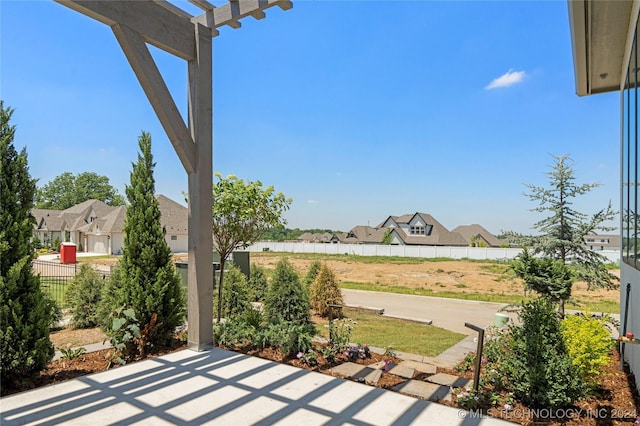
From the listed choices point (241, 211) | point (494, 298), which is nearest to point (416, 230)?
point (494, 298)

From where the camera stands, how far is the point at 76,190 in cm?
4772

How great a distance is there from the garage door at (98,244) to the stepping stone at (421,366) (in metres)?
32.3

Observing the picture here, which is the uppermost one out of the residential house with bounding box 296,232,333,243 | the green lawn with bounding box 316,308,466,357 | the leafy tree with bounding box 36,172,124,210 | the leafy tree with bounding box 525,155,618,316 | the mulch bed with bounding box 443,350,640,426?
the leafy tree with bounding box 36,172,124,210

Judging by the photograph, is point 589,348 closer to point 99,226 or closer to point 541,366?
point 541,366

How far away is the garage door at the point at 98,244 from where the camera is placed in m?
30.3

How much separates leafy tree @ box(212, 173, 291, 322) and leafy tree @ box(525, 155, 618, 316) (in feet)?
16.3

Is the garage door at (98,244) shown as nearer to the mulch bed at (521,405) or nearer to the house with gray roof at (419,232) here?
the house with gray roof at (419,232)

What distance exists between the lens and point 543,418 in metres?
2.63

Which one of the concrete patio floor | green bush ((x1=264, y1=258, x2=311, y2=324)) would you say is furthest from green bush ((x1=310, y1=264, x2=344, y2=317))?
the concrete patio floor

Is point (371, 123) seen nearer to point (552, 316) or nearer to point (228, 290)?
point (228, 290)

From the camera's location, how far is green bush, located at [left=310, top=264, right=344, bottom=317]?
7.91 metres

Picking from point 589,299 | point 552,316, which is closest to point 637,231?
point 552,316

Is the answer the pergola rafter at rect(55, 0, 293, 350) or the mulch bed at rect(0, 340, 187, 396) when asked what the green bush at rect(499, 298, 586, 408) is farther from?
the mulch bed at rect(0, 340, 187, 396)

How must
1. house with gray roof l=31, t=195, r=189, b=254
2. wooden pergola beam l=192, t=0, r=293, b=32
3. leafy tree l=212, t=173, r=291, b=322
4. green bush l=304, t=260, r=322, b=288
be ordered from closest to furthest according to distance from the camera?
1. wooden pergola beam l=192, t=0, r=293, b=32
2. leafy tree l=212, t=173, r=291, b=322
3. green bush l=304, t=260, r=322, b=288
4. house with gray roof l=31, t=195, r=189, b=254
